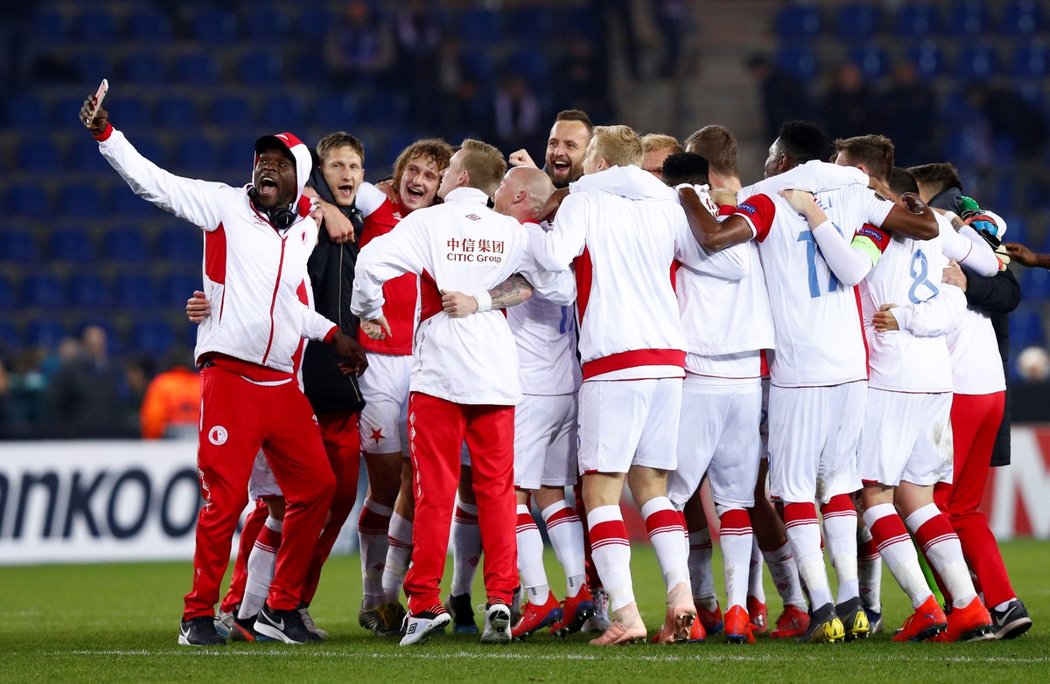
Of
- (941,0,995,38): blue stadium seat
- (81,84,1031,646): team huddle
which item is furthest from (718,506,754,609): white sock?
(941,0,995,38): blue stadium seat

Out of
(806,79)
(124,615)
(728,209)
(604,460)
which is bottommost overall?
(124,615)

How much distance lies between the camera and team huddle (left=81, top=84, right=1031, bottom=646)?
23.0 ft

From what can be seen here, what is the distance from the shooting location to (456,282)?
711cm

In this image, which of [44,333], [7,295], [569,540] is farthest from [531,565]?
[7,295]

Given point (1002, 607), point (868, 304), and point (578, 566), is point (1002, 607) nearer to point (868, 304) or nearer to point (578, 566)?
point (868, 304)

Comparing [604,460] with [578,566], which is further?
[578,566]

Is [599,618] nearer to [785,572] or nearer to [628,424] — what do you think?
[785,572]

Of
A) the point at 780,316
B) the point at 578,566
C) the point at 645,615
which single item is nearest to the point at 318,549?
the point at 578,566

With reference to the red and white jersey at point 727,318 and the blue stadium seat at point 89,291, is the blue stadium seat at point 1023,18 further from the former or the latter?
the red and white jersey at point 727,318

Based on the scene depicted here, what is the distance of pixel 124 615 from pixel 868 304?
4.76 m

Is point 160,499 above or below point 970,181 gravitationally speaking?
below

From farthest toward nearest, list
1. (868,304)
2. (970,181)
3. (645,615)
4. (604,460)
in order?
(970,181) → (645,615) → (868,304) → (604,460)

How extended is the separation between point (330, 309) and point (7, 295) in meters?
11.5

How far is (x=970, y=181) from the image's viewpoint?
19.1 m
